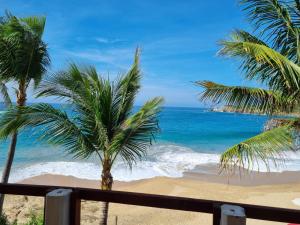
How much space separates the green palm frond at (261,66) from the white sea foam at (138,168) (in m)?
11.0

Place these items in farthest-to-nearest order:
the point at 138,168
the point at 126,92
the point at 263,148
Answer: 1. the point at 138,168
2. the point at 126,92
3. the point at 263,148

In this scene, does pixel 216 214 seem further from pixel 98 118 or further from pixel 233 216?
pixel 98 118

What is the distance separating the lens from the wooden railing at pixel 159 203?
4.61 ft

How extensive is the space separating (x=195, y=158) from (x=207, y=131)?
702 inches

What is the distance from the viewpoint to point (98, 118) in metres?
5.00

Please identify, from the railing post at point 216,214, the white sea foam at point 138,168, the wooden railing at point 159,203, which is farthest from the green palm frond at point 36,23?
the white sea foam at point 138,168

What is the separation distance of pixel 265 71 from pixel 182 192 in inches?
357

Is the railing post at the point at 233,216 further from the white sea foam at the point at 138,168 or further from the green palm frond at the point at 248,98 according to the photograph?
the white sea foam at the point at 138,168

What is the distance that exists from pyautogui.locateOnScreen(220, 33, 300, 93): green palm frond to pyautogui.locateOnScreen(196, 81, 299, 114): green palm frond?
15.4 inches

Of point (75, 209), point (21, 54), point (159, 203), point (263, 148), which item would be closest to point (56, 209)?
point (75, 209)

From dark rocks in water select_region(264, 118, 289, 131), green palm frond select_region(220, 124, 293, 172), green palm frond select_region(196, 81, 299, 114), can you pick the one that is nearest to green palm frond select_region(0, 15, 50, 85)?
green palm frond select_region(196, 81, 299, 114)

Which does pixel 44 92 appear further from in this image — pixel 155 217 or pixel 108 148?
pixel 155 217

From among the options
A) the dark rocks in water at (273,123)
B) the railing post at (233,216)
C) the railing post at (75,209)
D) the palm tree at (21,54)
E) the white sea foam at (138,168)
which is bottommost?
the white sea foam at (138,168)

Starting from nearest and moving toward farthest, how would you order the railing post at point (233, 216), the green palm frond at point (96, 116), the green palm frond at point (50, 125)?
the railing post at point (233, 216)
the green palm frond at point (50, 125)
the green palm frond at point (96, 116)
